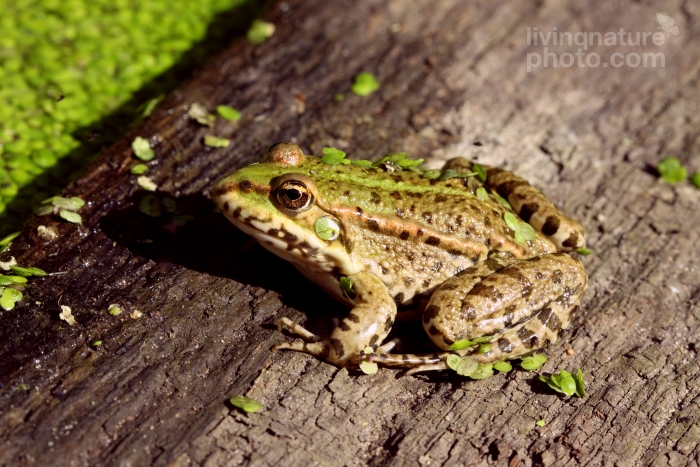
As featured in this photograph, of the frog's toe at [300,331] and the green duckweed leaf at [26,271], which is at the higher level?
the frog's toe at [300,331]

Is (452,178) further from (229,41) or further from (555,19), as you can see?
(229,41)

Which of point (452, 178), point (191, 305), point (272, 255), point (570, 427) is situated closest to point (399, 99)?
point (452, 178)

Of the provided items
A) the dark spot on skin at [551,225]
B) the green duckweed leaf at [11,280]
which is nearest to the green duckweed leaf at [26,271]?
the green duckweed leaf at [11,280]

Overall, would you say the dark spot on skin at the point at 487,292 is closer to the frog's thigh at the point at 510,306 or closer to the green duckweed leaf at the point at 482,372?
the frog's thigh at the point at 510,306

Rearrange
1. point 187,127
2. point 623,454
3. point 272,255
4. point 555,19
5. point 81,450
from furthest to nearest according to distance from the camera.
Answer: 1. point 555,19
2. point 187,127
3. point 272,255
4. point 623,454
5. point 81,450

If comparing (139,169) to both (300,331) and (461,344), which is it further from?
(461,344)

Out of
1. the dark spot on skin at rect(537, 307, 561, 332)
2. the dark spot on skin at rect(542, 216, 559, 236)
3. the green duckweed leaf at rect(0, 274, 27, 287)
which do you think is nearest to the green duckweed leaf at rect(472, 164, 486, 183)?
the dark spot on skin at rect(542, 216, 559, 236)
